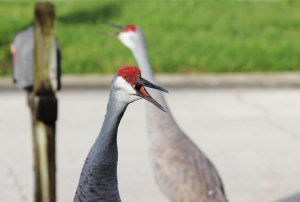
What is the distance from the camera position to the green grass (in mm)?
12156

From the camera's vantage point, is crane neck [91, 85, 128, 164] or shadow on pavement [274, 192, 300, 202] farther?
shadow on pavement [274, 192, 300, 202]

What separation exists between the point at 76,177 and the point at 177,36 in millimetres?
6136

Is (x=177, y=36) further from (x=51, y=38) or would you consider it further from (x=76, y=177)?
(x=51, y=38)

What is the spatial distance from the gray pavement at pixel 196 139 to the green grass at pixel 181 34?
2.53 ft

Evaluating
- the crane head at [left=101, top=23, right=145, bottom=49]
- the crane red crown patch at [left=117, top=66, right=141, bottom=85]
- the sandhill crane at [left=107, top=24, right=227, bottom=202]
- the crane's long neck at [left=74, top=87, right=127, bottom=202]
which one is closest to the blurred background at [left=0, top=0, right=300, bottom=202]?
the crane head at [left=101, top=23, right=145, bottom=49]

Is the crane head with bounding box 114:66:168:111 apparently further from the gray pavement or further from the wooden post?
the gray pavement

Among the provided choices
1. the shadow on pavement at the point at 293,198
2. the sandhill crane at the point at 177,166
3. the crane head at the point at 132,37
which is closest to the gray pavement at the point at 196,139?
the shadow on pavement at the point at 293,198

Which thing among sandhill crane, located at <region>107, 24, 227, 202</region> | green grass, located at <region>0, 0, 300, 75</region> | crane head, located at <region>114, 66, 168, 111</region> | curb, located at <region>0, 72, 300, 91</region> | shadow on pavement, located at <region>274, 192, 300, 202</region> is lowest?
shadow on pavement, located at <region>274, 192, 300, 202</region>

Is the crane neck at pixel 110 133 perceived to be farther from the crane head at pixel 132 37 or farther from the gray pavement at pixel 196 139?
the gray pavement at pixel 196 139

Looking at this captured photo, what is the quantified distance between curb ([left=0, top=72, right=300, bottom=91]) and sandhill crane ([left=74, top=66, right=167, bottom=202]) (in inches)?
305

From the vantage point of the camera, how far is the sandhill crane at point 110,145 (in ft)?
11.1

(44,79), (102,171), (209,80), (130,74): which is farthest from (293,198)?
(209,80)

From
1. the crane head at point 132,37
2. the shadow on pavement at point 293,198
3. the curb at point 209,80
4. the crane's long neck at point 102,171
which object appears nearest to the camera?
the crane's long neck at point 102,171

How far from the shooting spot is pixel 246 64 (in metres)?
12.2
